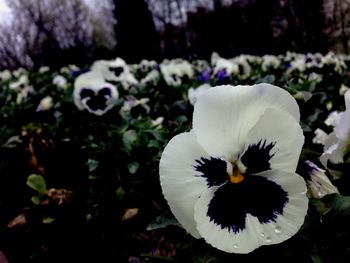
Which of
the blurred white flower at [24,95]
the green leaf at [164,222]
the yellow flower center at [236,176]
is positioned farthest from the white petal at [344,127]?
the blurred white flower at [24,95]

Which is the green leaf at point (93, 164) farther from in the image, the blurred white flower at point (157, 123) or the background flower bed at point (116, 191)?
the blurred white flower at point (157, 123)

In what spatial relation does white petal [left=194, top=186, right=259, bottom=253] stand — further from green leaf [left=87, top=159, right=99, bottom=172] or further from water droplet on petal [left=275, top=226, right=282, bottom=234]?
green leaf [left=87, top=159, right=99, bottom=172]

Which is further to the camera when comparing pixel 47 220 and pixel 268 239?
pixel 47 220

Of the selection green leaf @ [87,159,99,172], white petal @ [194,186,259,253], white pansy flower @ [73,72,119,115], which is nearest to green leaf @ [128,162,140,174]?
green leaf @ [87,159,99,172]

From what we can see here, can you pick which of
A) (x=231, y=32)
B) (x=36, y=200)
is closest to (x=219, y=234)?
(x=36, y=200)

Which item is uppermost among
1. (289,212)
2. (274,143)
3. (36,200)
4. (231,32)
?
(274,143)

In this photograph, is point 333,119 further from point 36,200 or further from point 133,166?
point 36,200
